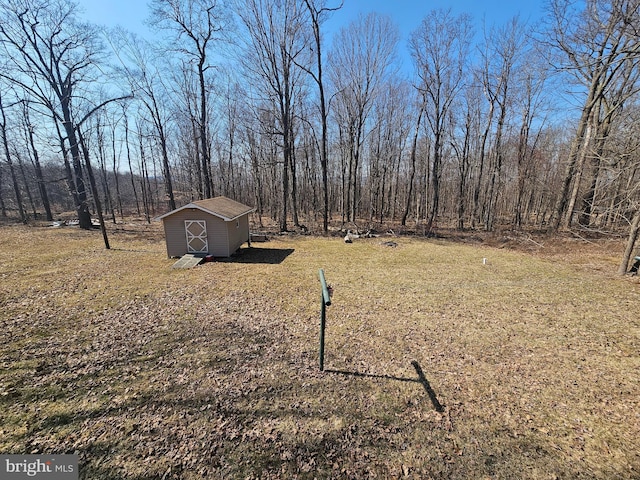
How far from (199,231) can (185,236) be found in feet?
2.34

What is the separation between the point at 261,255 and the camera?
1267 centimetres

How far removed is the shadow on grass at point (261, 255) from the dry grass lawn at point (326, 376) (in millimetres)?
2557

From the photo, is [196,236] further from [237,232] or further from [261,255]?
[261,255]

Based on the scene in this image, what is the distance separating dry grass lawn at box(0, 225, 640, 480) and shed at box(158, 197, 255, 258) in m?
2.86

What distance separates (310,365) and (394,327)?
237 centimetres

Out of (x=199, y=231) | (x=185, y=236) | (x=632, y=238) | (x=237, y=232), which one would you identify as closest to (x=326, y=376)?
(x=199, y=231)

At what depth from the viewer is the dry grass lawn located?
10.1ft

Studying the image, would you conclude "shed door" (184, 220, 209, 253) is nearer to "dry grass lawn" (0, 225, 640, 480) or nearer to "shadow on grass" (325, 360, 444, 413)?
"dry grass lawn" (0, 225, 640, 480)

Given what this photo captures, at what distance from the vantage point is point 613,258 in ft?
35.9

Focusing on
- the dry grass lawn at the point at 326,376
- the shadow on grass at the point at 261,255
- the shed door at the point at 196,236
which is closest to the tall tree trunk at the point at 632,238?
the dry grass lawn at the point at 326,376

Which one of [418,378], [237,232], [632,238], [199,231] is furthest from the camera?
[237,232]

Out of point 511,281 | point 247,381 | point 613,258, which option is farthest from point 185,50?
point 613,258

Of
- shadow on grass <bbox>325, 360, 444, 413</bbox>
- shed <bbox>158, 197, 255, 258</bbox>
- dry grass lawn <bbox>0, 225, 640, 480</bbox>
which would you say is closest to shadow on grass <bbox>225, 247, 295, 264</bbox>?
shed <bbox>158, 197, 255, 258</bbox>

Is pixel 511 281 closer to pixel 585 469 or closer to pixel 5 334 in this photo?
pixel 585 469
